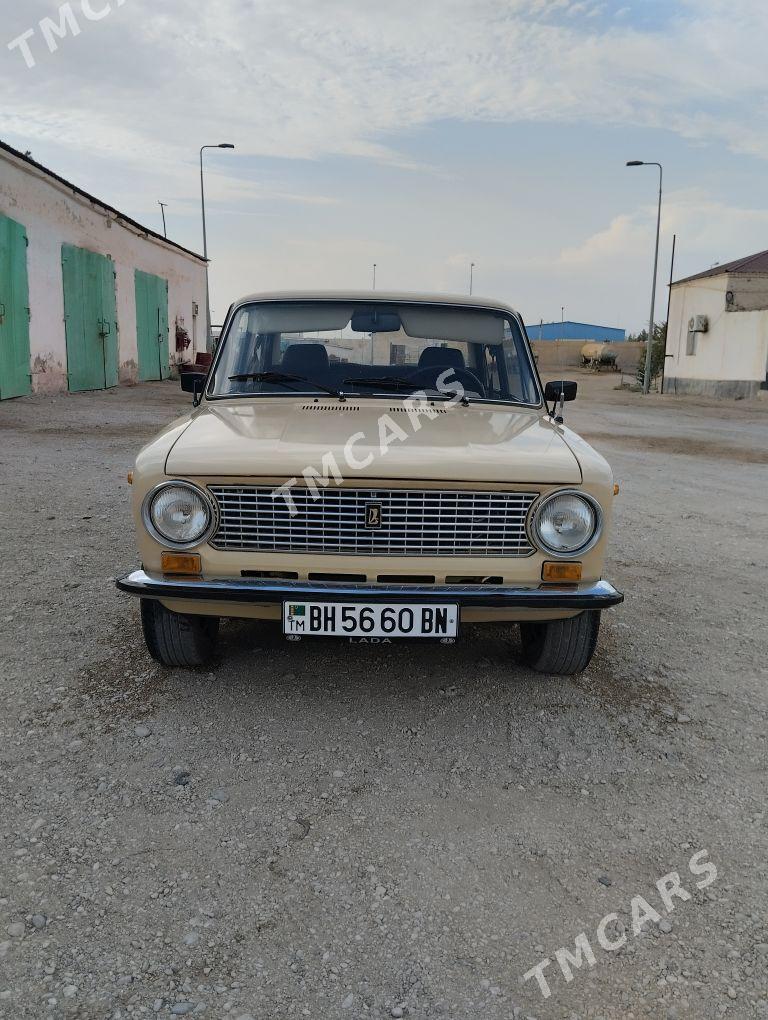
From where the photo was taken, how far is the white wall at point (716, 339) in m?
23.7

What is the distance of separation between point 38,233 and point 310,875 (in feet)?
A: 46.8

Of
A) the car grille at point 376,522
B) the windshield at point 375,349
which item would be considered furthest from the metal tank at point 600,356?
the car grille at point 376,522

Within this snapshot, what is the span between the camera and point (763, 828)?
7.60 feet

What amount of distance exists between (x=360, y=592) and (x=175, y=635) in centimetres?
88

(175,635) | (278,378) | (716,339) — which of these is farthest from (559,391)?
(716,339)

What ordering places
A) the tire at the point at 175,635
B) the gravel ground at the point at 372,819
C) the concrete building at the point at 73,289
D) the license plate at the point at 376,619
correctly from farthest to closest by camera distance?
1. the concrete building at the point at 73,289
2. the tire at the point at 175,635
3. the license plate at the point at 376,619
4. the gravel ground at the point at 372,819

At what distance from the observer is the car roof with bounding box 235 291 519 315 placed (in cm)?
400

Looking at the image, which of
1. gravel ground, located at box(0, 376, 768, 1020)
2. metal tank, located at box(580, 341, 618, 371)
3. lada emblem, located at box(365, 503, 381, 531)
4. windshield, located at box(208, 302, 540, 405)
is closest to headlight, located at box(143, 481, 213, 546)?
lada emblem, located at box(365, 503, 381, 531)

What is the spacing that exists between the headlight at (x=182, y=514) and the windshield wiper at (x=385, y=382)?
121cm

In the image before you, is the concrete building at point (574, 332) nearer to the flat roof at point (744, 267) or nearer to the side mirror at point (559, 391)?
the flat roof at point (744, 267)

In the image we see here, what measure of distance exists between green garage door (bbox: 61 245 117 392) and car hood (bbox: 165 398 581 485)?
13202 mm

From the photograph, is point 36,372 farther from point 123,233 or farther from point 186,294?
point 186,294

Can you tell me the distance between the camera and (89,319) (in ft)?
52.6

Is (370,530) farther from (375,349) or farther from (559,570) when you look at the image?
(375,349)
